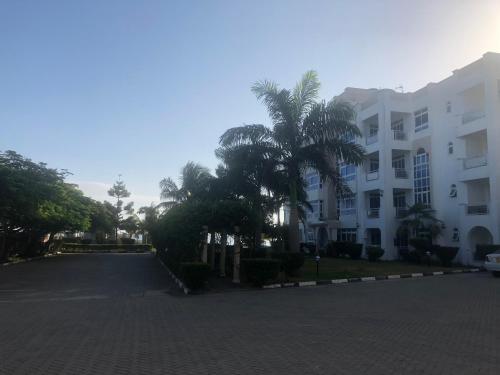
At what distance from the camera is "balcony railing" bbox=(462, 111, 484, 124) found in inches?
1075

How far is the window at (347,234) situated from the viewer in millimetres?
38438

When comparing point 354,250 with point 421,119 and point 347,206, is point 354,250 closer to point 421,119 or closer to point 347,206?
point 347,206

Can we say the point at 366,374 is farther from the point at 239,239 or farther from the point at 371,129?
the point at 371,129

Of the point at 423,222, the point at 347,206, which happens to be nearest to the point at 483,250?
the point at 423,222

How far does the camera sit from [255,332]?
870cm

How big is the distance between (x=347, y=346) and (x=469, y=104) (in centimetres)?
2591

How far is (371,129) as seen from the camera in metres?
37.6

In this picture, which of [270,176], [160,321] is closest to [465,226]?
[270,176]

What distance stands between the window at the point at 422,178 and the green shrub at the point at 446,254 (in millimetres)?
4913

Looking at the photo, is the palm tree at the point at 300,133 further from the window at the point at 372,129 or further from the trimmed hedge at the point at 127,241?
the trimmed hedge at the point at 127,241

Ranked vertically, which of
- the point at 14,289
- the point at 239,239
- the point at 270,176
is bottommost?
the point at 14,289

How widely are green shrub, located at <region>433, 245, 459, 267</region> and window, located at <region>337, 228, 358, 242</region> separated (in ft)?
35.8

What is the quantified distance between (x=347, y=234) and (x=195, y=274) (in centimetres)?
2619

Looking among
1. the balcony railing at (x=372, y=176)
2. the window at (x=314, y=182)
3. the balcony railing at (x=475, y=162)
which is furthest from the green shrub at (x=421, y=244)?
the window at (x=314, y=182)
